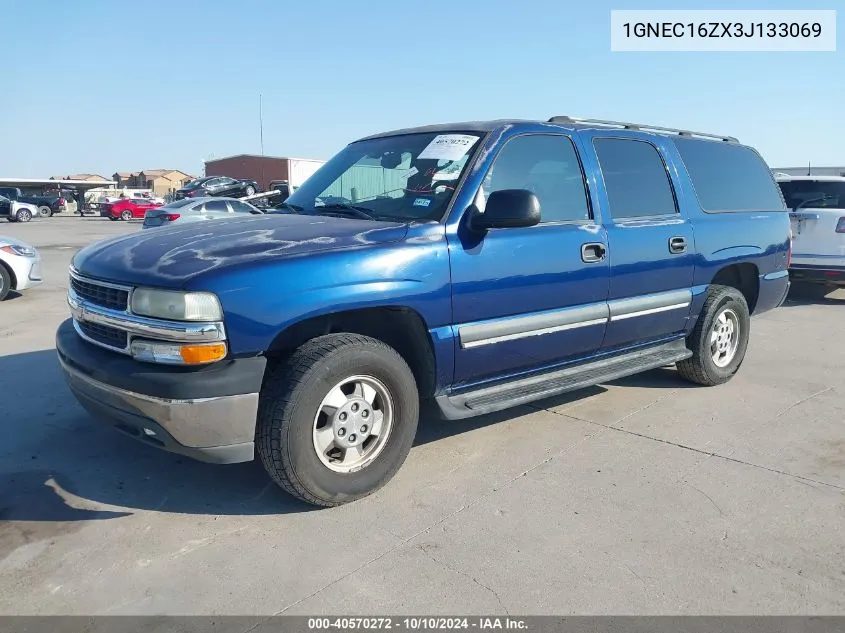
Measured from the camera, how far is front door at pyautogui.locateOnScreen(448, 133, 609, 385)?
364cm

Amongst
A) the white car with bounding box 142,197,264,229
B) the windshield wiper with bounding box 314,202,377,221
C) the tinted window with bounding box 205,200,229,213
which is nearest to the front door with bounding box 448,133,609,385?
the windshield wiper with bounding box 314,202,377,221

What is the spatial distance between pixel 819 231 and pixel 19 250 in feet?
35.4

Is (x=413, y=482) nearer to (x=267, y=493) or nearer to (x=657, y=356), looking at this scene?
(x=267, y=493)

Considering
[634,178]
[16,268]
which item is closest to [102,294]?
[634,178]

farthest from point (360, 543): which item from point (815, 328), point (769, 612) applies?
point (815, 328)

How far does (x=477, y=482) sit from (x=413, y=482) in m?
0.34

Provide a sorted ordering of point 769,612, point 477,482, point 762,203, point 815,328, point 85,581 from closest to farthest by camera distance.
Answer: point 769,612 → point 85,581 → point 477,482 → point 762,203 → point 815,328

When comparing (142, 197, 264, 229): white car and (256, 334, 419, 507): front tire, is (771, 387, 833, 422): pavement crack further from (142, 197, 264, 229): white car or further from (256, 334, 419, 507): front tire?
(142, 197, 264, 229): white car

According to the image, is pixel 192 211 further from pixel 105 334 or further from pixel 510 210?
pixel 510 210

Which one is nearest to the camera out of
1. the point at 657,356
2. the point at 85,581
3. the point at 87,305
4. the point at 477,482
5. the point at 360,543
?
the point at 85,581

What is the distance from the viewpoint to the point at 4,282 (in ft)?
30.0

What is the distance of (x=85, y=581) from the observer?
9.01ft

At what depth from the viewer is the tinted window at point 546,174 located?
3926 mm

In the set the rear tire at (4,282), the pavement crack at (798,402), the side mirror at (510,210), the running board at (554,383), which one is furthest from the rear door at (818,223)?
the rear tire at (4,282)
